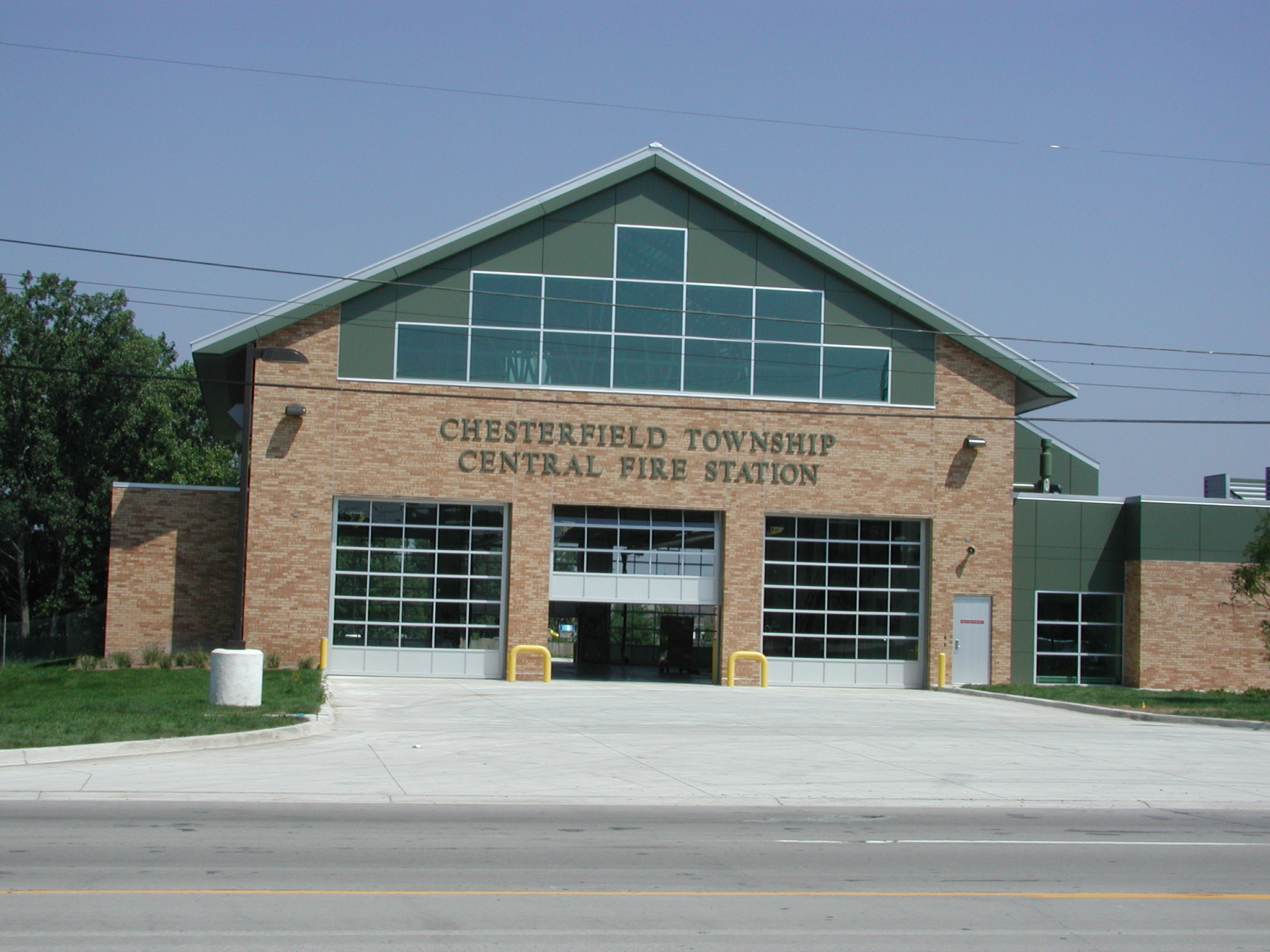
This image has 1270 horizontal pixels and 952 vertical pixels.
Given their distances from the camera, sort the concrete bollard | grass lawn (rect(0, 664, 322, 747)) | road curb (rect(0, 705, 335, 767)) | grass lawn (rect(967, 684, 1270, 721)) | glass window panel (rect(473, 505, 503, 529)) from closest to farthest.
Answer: road curb (rect(0, 705, 335, 767)) → grass lawn (rect(0, 664, 322, 747)) → the concrete bollard → grass lawn (rect(967, 684, 1270, 721)) → glass window panel (rect(473, 505, 503, 529))

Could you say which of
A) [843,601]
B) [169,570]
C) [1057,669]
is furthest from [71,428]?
[1057,669]

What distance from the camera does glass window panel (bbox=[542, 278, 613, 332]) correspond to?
30500 mm

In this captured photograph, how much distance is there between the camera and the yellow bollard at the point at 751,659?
31078 mm

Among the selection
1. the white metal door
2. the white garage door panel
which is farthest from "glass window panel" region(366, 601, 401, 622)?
the white metal door

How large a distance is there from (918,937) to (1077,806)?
22.2 ft

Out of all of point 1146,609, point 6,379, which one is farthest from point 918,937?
point 6,379

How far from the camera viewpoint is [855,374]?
31.6 metres

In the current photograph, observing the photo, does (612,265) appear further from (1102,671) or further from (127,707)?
(1102,671)

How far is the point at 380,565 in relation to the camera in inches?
1194

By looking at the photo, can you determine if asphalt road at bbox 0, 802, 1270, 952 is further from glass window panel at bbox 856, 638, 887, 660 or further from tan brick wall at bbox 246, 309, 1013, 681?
glass window panel at bbox 856, 638, 887, 660

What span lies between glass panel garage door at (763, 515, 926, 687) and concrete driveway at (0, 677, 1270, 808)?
6.07 metres

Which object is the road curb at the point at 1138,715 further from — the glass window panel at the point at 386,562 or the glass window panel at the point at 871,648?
the glass window panel at the point at 386,562

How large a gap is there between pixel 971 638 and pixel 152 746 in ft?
72.3

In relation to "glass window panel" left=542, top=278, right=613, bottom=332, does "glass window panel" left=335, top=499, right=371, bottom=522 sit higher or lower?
lower
